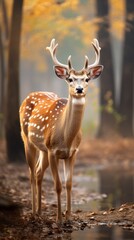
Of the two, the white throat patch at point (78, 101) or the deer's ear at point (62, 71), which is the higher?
the deer's ear at point (62, 71)

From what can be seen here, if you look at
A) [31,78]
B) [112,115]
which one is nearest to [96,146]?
[112,115]

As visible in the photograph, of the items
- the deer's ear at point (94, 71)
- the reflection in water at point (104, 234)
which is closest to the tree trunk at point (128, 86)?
the deer's ear at point (94, 71)

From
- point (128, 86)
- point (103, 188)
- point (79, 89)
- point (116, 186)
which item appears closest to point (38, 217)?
point (79, 89)

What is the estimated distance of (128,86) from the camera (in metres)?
29.1

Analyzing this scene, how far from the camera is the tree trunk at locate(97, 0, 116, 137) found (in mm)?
29172

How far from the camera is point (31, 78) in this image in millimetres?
66875

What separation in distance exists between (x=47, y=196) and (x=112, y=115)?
13449 mm

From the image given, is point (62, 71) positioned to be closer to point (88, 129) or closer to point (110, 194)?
point (110, 194)

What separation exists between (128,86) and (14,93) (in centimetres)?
858

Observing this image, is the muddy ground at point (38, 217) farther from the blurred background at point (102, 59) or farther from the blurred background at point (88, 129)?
the blurred background at point (102, 59)

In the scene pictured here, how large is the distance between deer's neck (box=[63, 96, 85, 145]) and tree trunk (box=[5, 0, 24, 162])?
30.3 ft

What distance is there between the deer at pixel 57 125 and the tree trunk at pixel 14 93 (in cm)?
741

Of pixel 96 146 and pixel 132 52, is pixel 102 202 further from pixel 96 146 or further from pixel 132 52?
pixel 132 52

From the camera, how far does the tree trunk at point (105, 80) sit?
29.2 m
